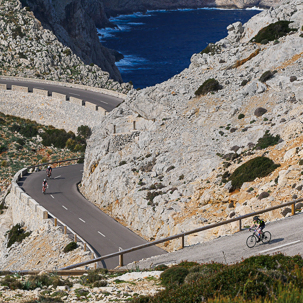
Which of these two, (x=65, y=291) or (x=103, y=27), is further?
(x=103, y=27)

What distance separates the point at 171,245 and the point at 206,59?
84.1ft

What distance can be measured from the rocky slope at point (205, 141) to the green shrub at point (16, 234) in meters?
7.14

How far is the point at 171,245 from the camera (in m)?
28.8

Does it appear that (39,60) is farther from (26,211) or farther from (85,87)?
(26,211)

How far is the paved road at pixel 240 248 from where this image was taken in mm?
18188

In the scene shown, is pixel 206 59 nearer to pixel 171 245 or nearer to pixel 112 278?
pixel 171 245

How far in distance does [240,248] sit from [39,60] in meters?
70.5

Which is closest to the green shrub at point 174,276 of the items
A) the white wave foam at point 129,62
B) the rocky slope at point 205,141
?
the rocky slope at point 205,141

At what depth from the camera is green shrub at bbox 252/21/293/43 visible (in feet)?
148

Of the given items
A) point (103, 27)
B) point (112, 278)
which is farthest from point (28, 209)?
point (103, 27)

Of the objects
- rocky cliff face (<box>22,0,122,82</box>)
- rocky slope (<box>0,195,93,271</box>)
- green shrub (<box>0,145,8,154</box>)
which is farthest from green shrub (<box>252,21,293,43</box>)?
rocky cliff face (<box>22,0,122,82</box>)

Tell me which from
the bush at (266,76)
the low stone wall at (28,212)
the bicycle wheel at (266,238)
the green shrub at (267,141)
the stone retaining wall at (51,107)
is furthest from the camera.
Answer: the stone retaining wall at (51,107)

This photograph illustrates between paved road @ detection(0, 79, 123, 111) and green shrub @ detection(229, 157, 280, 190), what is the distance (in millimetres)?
35004

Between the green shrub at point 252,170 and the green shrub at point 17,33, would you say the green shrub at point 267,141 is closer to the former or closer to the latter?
the green shrub at point 252,170
